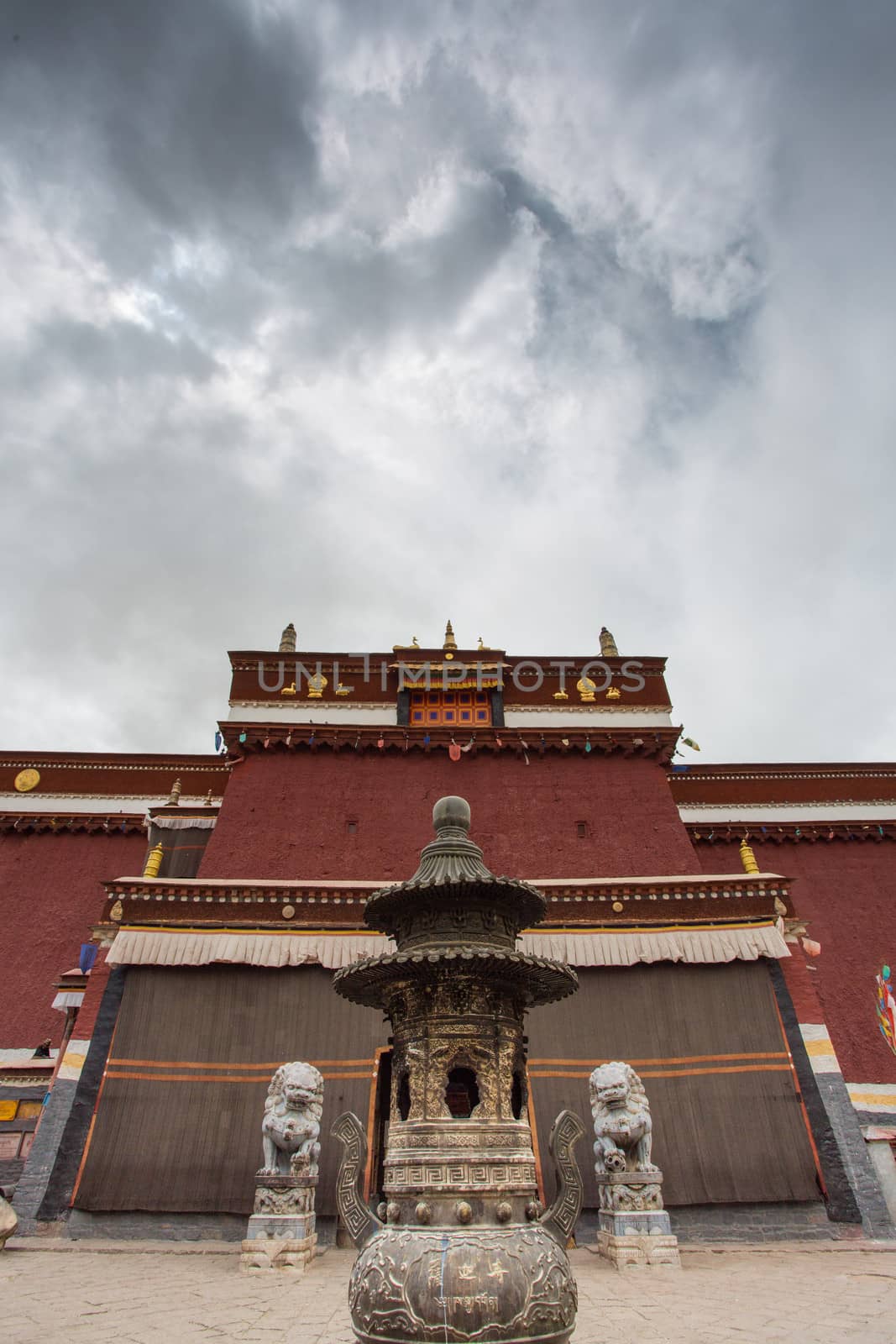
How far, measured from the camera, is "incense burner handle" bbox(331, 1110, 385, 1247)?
534 cm

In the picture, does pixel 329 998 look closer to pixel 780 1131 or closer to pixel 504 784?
pixel 504 784

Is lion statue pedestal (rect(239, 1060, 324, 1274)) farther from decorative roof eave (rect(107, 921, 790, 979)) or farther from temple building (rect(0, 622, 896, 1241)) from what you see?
decorative roof eave (rect(107, 921, 790, 979))

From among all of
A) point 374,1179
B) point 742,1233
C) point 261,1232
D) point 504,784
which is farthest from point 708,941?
point 261,1232

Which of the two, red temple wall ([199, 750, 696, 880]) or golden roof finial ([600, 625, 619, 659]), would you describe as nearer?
red temple wall ([199, 750, 696, 880])

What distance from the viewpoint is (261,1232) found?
9266mm

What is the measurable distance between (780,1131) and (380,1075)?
259 inches

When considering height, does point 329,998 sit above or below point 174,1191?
above

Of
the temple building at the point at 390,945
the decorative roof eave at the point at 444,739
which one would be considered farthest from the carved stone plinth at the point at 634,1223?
the decorative roof eave at the point at 444,739

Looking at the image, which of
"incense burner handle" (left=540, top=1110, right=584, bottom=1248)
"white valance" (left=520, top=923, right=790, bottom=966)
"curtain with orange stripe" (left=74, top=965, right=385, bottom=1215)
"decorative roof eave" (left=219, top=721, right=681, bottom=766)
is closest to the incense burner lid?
"incense burner handle" (left=540, top=1110, right=584, bottom=1248)

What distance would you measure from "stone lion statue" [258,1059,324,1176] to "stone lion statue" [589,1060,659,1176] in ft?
12.9

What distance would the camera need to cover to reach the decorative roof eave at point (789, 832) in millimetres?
19797

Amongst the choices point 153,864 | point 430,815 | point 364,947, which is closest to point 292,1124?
point 364,947

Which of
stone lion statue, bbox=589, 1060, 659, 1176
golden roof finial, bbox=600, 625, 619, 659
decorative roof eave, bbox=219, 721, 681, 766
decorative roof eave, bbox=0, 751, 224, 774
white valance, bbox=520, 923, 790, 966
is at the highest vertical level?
golden roof finial, bbox=600, 625, 619, 659

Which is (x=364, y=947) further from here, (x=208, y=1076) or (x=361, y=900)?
(x=208, y=1076)
